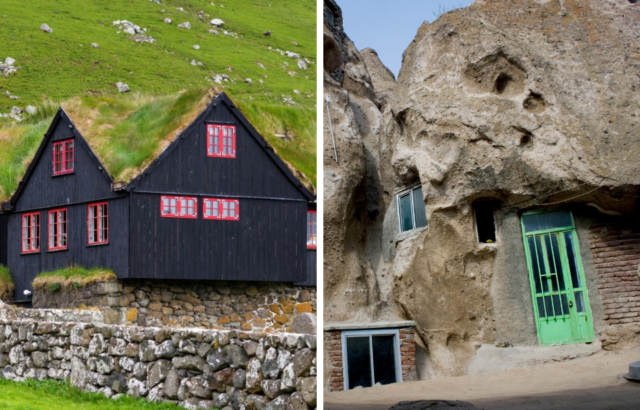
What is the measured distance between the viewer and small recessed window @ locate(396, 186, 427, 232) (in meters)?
15.4

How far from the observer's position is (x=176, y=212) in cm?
2353

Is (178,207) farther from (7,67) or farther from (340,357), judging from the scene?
(7,67)

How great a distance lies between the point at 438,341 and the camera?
559 inches

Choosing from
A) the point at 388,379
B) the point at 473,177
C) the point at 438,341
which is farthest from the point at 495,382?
the point at 473,177

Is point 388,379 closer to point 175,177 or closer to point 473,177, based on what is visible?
point 473,177

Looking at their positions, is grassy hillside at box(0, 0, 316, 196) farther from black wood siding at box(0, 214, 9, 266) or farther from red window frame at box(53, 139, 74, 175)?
black wood siding at box(0, 214, 9, 266)

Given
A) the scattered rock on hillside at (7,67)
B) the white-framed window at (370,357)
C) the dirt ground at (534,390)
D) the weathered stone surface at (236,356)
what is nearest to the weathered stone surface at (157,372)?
the weathered stone surface at (236,356)

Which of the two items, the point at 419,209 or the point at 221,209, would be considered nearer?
the point at 419,209

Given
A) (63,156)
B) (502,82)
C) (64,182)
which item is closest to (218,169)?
(64,182)

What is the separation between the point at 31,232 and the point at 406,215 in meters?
13.3

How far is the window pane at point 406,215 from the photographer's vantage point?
51.1ft

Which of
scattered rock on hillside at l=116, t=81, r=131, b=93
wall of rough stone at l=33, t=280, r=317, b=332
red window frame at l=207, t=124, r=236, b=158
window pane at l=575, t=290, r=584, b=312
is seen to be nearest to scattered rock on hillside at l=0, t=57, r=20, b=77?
scattered rock on hillside at l=116, t=81, r=131, b=93

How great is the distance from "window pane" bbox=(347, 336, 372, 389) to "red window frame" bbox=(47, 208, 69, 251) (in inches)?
511

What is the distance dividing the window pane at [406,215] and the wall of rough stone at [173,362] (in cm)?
657
